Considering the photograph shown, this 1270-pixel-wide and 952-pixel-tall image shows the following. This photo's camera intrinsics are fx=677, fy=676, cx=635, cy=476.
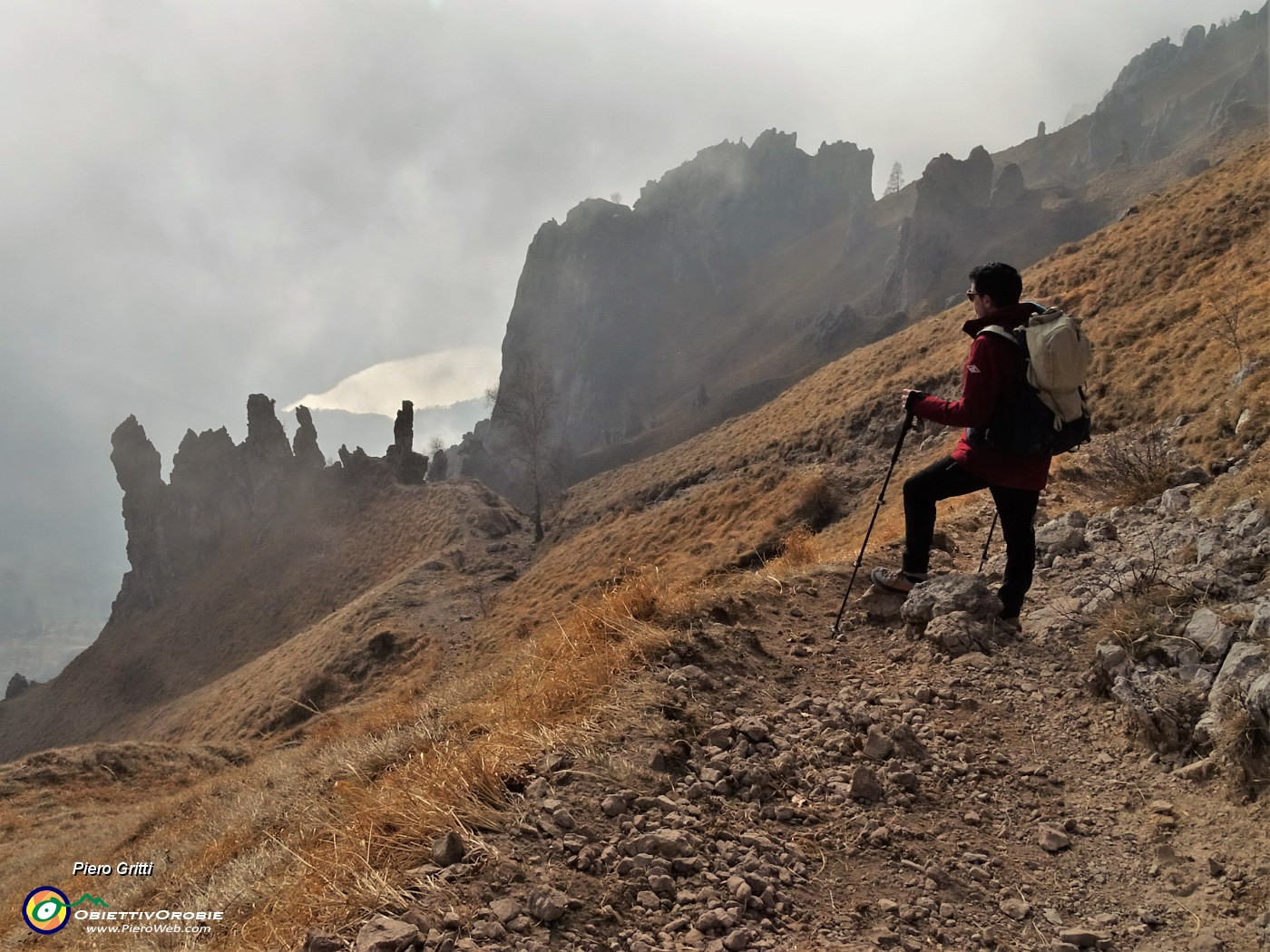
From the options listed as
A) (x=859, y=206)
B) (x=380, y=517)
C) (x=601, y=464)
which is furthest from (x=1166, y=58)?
(x=380, y=517)

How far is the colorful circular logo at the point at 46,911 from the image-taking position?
23.5ft

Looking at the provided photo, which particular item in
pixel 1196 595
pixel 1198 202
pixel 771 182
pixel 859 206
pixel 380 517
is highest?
pixel 771 182

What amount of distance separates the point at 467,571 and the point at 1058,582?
4223cm

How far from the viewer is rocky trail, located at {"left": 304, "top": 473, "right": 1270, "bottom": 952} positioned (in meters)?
2.85

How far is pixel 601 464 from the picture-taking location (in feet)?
347

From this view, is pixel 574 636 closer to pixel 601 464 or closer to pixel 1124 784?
pixel 1124 784

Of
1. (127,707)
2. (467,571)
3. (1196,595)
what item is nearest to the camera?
(1196,595)

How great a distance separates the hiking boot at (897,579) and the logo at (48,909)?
8692 mm

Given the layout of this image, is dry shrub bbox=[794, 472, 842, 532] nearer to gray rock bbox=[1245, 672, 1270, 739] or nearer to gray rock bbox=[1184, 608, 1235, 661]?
gray rock bbox=[1184, 608, 1235, 661]

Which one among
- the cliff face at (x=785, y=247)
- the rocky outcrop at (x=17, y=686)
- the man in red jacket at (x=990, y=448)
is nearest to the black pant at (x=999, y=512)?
the man in red jacket at (x=990, y=448)

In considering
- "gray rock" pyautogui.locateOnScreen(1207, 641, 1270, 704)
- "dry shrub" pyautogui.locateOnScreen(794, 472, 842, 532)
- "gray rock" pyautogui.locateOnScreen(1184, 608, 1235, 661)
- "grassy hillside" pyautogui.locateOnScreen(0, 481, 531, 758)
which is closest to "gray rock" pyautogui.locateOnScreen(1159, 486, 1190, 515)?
"gray rock" pyautogui.locateOnScreen(1184, 608, 1235, 661)

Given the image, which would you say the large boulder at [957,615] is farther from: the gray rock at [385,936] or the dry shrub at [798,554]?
the gray rock at [385,936]

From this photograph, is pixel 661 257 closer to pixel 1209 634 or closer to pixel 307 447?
pixel 307 447

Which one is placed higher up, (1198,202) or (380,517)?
(380,517)
